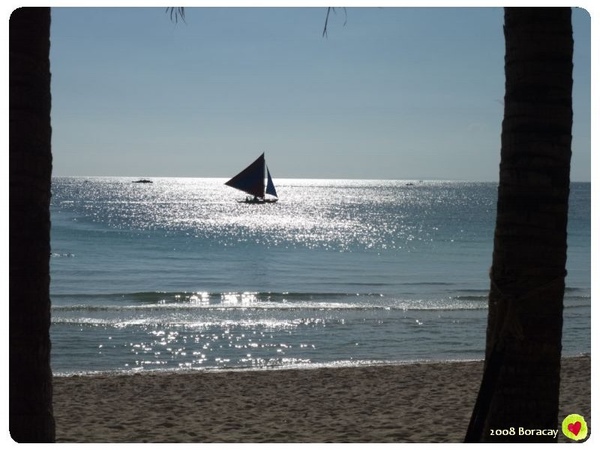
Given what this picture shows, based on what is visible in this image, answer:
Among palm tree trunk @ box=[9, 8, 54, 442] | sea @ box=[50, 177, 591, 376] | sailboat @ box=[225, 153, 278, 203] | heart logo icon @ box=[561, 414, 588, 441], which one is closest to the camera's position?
palm tree trunk @ box=[9, 8, 54, 442]

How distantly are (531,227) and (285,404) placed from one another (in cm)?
554

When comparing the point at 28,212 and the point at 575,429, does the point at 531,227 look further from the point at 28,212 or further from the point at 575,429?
the point at 28,212

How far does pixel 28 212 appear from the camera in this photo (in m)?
3.39

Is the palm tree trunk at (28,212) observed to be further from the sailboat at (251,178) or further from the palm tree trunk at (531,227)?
the sailboat at (251,178)

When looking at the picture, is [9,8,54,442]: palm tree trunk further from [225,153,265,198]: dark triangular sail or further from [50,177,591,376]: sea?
[225,153,265,198]: dark triangular sail

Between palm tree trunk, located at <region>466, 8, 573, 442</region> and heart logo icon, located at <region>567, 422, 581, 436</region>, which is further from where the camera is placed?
heart logo icon, located at <region>567, 422, 581, 436</region>

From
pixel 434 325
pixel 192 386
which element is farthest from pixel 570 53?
pixel 434 325

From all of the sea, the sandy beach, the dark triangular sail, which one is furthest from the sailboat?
the sandy beach

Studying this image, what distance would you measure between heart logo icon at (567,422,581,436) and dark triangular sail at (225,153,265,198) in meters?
50.4

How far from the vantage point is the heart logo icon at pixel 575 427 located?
3.99 metres

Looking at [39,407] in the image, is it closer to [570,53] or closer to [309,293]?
[570,53]

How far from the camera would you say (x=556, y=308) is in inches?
129

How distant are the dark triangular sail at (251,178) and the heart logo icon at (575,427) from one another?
1983 inches

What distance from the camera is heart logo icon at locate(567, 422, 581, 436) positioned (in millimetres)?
3990
